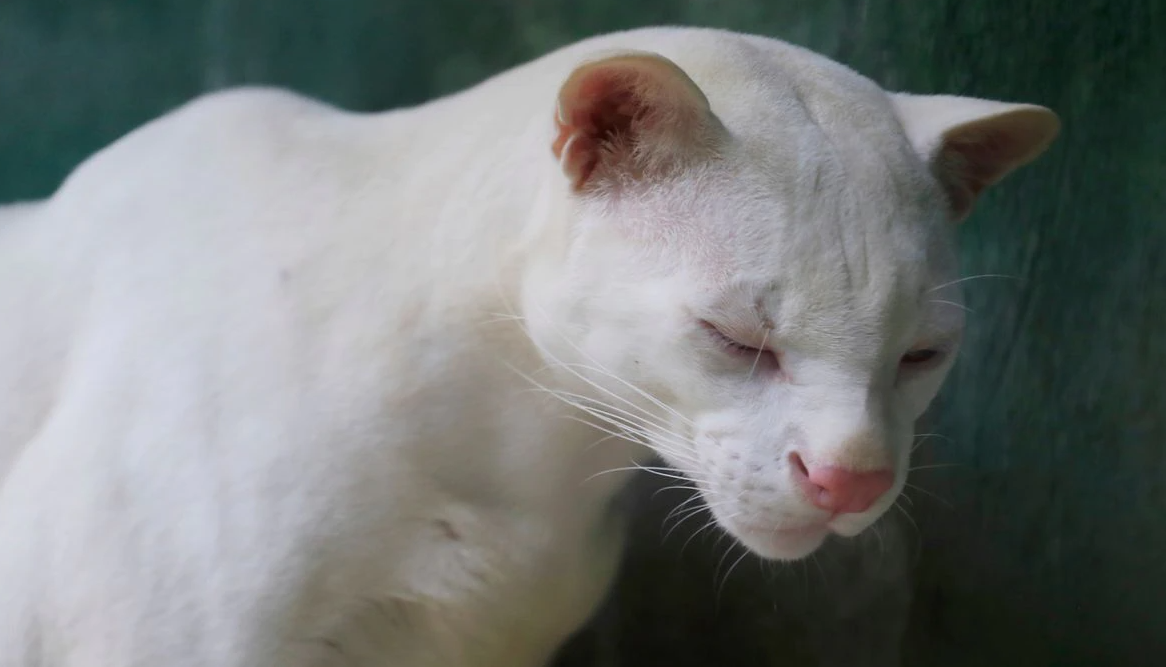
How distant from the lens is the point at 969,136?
2.70 feet

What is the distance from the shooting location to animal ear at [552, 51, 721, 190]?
2.25ft

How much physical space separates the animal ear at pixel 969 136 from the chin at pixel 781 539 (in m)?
0.28

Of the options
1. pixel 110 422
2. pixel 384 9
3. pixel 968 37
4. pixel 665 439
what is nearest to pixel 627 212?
pixel 665 439

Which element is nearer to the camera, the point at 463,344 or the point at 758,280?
the point at 758,280

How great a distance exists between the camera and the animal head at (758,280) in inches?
27.3

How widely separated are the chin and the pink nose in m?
0.04

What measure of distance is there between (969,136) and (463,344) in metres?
0.44

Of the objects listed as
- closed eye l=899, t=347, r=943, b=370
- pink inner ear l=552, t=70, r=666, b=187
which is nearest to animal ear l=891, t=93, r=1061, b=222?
closed eye l=899, t=347, r=943, b=370

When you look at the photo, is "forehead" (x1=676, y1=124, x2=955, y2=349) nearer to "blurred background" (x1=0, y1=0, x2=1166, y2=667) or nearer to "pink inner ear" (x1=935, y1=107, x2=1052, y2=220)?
"pink inner ear" (x1=935, y1=107, x2=1052, y2=220)

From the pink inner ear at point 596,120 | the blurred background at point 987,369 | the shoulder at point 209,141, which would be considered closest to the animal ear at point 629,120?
the pink inner ear at point 596,120

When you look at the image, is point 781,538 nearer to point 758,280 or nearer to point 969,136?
point 758,280

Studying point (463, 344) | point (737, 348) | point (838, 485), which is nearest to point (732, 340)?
point (737, 348)

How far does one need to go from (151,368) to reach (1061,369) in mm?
926

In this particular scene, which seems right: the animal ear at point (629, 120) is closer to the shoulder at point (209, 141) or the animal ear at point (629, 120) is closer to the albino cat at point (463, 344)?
the albino cat at point (463, 344)
